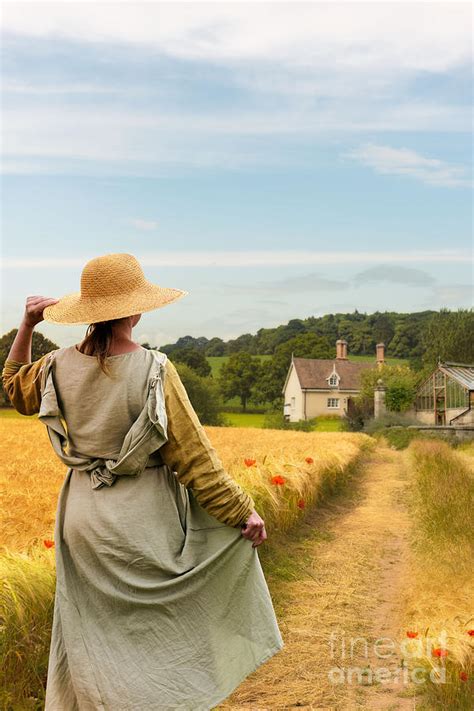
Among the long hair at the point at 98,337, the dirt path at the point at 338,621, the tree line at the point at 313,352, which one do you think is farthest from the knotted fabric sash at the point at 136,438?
the tree line at the point at 313,352

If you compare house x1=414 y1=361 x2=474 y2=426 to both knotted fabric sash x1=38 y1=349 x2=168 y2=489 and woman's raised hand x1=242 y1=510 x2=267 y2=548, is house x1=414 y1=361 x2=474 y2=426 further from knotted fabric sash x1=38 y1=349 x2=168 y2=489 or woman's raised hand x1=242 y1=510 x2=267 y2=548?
knotted fabric sash x1=38 y1=349 x2=168 y2=489

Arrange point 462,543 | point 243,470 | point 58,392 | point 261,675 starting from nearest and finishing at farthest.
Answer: point 58,392 → point 261,675 → point 462,543 → point 243,470

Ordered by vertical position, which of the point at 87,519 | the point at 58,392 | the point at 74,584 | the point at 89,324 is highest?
the point at 89,324

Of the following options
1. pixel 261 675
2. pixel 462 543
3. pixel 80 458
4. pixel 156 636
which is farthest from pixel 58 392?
pixel 462 543

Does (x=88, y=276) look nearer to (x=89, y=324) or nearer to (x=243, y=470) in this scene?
(x=89, y=324)

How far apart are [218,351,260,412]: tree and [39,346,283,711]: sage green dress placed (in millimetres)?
63276

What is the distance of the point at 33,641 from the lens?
154 inches

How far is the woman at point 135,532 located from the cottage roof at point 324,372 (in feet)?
187

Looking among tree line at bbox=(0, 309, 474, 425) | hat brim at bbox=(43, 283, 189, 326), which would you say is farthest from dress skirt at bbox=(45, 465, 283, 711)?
tree line at bbox=(0, 309, 474, 425)

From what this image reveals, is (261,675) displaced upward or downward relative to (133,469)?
downward

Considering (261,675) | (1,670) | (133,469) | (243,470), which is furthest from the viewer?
(243,470)

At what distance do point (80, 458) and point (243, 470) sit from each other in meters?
5.88

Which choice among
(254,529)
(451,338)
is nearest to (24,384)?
(254,529)

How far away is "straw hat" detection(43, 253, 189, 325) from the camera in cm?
327
